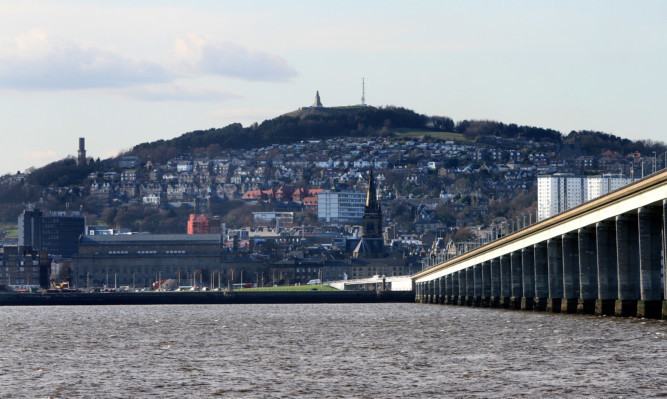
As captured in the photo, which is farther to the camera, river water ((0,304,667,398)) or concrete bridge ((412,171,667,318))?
concrete bridge ((412,171,667,318))

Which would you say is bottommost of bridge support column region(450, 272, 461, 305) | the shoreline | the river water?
the river water

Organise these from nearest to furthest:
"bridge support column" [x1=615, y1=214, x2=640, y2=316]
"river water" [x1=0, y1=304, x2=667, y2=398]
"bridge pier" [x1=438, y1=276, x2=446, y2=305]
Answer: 1. "river water" [x1=0, y1=304, x2=667, y2=398]
2. "bridge support column" [x1=615, y1=214, x2=640, y2=316]
3. "bridge pier" [x1=438, y1=276, x2=446, y2=305]

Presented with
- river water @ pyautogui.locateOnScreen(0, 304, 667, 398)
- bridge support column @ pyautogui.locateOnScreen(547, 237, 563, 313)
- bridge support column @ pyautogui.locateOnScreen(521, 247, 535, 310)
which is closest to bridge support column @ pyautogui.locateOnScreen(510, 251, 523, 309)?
bridge support column @ pyautogui.locateOnScreen(521, 247, 535, 310)

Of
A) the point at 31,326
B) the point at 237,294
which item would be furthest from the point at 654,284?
the point at 237,294

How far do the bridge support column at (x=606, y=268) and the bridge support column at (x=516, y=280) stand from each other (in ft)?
80.3

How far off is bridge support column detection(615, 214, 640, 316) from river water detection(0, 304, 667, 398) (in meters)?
1.73

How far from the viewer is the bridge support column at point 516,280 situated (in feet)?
326

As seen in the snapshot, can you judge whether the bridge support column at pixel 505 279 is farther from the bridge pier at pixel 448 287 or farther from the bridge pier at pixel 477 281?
the bridge pier at pixel 448 287

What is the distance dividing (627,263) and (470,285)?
57.2m

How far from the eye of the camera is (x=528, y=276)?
96562mm

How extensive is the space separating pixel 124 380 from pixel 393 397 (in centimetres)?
971

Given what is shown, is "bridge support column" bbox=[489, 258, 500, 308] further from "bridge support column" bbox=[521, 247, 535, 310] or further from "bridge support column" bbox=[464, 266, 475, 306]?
"bridge support column" bbox=[521, 247, 535, 310]

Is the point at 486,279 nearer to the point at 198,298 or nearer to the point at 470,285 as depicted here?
the point at 470,285

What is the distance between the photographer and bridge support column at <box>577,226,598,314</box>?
255 ft
